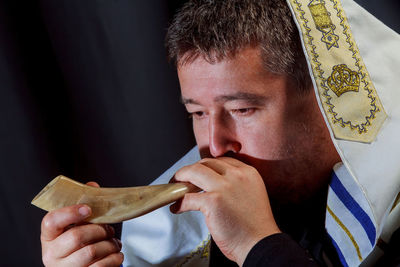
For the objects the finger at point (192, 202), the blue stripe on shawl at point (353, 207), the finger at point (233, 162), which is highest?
the finger at point (233, 162)

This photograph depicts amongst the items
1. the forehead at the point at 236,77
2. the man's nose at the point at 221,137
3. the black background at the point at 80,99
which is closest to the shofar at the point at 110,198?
the man's nose at the point at 221,137

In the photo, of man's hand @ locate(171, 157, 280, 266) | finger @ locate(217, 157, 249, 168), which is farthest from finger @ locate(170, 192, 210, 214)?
finger @ locate(217, 157, 249, 168)

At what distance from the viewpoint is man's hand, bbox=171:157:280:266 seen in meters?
0.85

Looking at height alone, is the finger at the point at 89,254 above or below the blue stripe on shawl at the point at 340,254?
above

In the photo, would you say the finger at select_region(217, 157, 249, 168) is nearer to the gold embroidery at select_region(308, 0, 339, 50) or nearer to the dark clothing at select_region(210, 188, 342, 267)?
the dark clothing at select_region(210, 188, 342, 267)

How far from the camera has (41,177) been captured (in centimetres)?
138

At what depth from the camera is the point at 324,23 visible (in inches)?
37.8

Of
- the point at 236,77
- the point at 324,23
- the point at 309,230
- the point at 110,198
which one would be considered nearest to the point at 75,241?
the point at 110,198

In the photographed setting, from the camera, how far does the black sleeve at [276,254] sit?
0.80 meters

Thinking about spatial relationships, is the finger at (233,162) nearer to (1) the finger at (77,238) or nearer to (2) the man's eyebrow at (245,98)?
(2) the man's eyebrow at (245,98)

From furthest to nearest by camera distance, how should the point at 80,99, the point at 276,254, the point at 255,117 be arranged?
the point at 80,99 → the point at 255,117 → the point at 276,254

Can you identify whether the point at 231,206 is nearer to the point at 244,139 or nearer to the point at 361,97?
the point at 244,139

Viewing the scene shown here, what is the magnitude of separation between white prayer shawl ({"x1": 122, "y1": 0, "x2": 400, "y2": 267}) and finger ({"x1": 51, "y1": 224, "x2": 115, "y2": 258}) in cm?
52

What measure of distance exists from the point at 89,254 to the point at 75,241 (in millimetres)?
40
